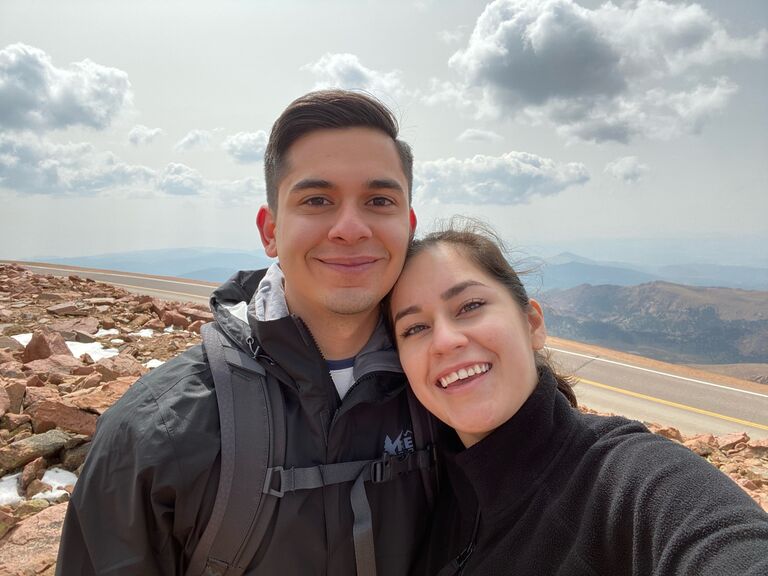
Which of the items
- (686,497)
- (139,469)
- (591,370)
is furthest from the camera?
(591,370)

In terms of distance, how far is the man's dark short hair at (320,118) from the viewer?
6.89 feet

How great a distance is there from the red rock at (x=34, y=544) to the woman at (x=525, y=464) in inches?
93.7

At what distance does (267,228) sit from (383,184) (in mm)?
635

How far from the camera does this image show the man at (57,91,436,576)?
1614 mm

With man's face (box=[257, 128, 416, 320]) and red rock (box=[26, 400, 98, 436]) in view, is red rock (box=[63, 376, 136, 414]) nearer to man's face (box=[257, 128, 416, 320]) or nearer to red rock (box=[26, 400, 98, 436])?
red rock (box=[26, 400, 98, 436])

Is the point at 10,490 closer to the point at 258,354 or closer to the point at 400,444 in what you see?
the point at 258,354

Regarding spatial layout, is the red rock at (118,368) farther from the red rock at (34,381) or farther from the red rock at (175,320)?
the red rock at (175,320)

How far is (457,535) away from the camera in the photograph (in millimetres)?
1832

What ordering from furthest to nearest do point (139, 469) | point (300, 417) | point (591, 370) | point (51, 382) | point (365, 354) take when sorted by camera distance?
point (591, 370)
point (51, 382)
point (365, 354)
point (300, 417)
point (139, 469)

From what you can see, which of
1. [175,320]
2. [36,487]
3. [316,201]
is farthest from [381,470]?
[175,320]

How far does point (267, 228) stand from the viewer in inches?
92.2

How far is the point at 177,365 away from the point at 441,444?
1078mm

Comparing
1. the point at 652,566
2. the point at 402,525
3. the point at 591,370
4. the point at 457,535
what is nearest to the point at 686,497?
the point at 652,566

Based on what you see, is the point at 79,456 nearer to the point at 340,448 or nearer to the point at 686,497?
the point at 340,448
